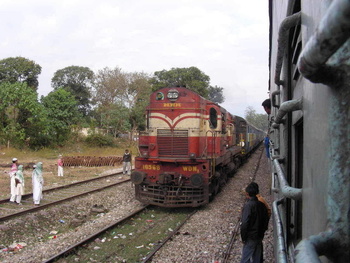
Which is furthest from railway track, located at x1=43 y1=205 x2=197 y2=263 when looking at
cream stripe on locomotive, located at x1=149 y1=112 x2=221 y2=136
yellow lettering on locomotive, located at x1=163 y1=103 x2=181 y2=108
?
yellow lettering on locomotive, located at x1=163 y1=103 x2=181 y2=108

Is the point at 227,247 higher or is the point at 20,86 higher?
the point at 20,86

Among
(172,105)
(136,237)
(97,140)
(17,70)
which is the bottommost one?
(136,237)

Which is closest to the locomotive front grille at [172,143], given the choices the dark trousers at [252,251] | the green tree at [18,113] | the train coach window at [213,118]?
the train coach window at [213,118]

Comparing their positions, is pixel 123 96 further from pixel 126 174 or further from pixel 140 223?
pixel 140 223

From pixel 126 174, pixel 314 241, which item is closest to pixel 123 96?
pixel 126 174

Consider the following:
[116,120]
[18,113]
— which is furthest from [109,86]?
[18,113]

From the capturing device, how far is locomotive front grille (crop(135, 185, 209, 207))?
945cm

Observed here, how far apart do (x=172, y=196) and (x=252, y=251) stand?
4868 mm

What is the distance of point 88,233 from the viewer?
25.0 ft

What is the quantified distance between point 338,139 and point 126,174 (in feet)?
A: 58.3

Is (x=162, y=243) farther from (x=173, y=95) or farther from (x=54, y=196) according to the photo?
(x=54, y=196)

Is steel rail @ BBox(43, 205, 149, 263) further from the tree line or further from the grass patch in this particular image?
the tree line

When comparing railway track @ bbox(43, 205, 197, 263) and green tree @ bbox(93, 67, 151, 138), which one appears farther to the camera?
green tree @ bbox(93, 67, 151, 138)

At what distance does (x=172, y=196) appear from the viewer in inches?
372
